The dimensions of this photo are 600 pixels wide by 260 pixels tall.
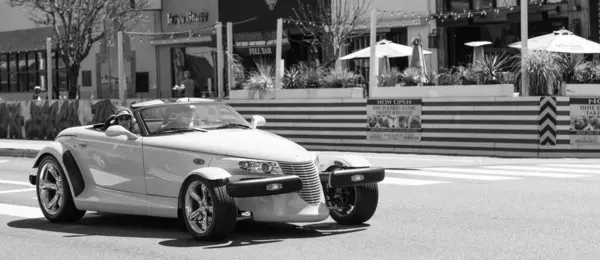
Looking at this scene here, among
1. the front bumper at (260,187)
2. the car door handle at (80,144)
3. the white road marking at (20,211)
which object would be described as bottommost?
the white road marking at (20,211)

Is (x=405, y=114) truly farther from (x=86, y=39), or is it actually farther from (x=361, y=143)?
(x=86, y=39)

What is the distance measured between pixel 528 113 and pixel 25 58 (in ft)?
A: 112

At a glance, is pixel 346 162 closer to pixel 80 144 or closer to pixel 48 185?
pixel 80 144

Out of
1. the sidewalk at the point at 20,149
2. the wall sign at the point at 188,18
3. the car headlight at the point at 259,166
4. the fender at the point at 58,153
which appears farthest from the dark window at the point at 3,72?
the car headlight at the point at 259,166

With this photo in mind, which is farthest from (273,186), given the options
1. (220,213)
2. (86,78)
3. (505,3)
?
(86,78)

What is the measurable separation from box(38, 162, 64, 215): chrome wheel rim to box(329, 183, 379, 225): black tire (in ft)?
11.2

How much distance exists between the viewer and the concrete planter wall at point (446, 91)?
2150 centimetres

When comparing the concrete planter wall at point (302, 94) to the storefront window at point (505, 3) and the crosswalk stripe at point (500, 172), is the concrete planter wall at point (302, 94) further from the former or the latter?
the storefront window at point (505, 3)

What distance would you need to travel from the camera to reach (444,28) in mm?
32875

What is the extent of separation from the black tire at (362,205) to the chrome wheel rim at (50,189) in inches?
134

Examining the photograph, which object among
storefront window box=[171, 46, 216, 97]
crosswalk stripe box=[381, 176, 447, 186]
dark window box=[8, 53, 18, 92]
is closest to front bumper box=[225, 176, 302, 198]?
crosswalk stripe box=[381, 176, 447, 186]

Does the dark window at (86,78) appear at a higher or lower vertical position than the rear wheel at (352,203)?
higher

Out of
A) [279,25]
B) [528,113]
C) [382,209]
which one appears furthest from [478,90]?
Answer: [382,209]

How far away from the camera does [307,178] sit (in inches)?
386
